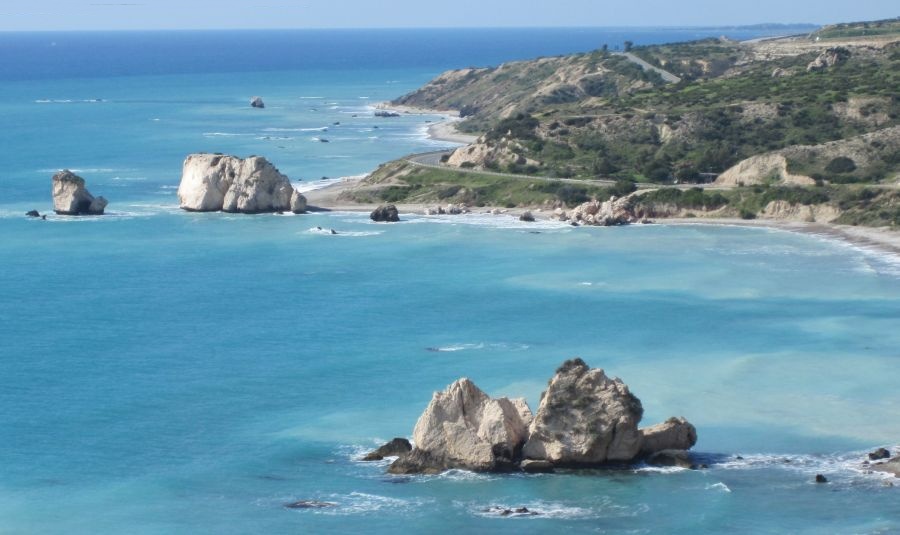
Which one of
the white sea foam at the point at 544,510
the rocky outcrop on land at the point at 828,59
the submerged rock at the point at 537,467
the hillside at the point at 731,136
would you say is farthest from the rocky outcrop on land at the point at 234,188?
the white sea foam at the point at 544,510

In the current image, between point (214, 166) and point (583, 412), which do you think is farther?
point (214, 166)

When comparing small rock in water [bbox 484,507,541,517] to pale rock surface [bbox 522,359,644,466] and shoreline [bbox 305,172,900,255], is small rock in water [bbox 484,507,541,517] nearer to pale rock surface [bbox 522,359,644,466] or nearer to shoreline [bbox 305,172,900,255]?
pale rock surface [bbox 522,359,644,466]

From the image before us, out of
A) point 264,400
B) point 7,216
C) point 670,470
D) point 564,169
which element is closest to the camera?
point 670,470

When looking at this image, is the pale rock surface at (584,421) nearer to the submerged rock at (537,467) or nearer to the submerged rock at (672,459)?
the submerged rock at (537,467)

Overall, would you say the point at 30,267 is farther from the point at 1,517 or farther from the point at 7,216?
the point at 1,517

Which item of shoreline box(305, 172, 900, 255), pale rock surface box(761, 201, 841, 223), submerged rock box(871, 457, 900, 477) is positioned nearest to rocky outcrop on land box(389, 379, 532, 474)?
submerged rock box(871, 457, 900, 477)

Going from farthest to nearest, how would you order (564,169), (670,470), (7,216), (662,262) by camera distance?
(564,169)
(7,216)
(662,262)
(670,470)

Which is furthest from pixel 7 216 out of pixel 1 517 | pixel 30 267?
pixel 1 517

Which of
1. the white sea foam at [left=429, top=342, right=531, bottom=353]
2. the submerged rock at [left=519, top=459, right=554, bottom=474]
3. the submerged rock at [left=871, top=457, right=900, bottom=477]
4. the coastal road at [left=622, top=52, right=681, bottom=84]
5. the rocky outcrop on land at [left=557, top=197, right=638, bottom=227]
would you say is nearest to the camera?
the submerged rock at [left=871, top=457, right=900, bottom=477]
